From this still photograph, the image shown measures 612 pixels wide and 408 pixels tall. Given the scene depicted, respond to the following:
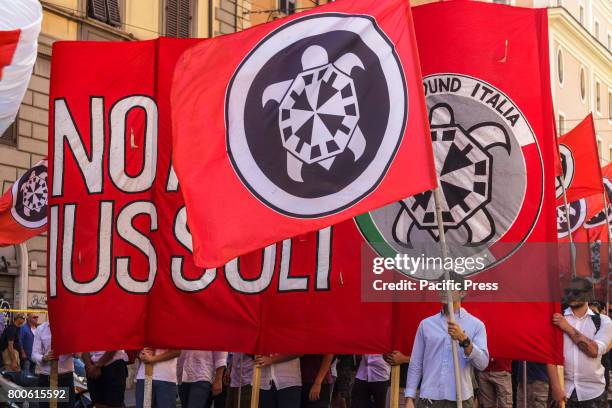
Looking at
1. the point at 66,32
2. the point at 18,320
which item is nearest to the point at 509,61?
the point at 18,320

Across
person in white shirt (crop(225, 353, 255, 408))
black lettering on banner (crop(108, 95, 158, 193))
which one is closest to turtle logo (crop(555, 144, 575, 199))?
person in white shirt (crop(225, 353, 255, 408))

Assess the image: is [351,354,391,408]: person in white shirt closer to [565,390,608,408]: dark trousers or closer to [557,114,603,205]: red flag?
[565,390,608,408]: dark trousers

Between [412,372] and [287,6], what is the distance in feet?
91.6

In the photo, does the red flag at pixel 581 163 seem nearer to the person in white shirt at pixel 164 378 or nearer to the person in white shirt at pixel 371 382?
the person in white shirt at pixel 371 382

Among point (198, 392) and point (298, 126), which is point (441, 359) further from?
point (198, 392)

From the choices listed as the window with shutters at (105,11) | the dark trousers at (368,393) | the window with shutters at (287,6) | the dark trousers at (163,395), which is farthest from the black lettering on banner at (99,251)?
the window with shutters at (287,6)

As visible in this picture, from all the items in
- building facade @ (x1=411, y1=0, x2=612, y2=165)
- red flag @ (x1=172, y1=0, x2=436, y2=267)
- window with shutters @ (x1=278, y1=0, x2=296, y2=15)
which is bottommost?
red flag @ (x1=172, y1=0, x2=436, y2=267)

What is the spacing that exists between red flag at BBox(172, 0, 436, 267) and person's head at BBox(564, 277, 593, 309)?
11.2ft

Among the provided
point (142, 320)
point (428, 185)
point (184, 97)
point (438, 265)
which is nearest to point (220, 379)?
point (142, 320)

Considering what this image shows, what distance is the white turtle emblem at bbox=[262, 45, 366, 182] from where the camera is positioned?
8258 mm

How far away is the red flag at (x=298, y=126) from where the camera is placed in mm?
8109

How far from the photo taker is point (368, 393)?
41.3 feet

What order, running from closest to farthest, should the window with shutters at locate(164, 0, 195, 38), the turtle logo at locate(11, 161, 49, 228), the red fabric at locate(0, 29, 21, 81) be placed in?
the red fabric at locate(0, 29, 21, 81) < the turtle logo at locate(11, 161, 49, 228) < the window with shutters at locate(164, 0, 195, 38)

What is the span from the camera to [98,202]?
1061cm
